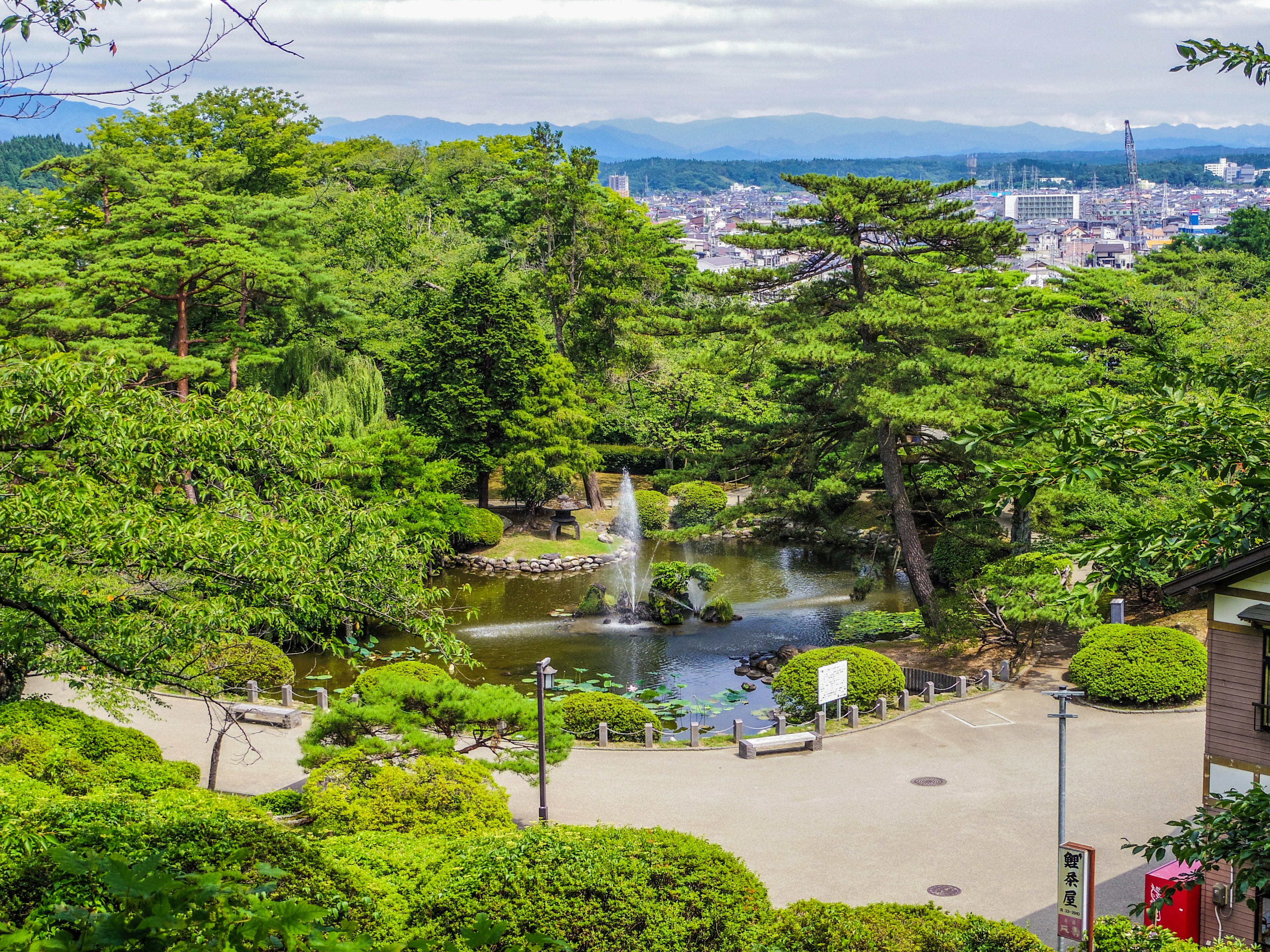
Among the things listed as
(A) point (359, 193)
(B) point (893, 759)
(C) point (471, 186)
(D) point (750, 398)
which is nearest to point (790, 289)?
(B) point (893, 759)

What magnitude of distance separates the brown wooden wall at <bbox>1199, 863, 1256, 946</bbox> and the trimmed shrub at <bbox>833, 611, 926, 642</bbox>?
426 inches

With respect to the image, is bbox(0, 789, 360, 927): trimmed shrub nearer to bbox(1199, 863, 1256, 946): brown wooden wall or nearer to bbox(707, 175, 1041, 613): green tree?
bbox(1199, 863, 1256, 946): brown wooden wall

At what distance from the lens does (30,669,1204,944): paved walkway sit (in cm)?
1227

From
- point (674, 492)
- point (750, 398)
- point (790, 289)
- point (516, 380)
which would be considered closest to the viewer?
point (790, 289)

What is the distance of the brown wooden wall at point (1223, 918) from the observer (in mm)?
10688

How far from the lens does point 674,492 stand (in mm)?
37031

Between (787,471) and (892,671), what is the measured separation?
5.47 m

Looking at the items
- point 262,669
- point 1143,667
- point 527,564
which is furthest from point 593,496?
point 1143,667

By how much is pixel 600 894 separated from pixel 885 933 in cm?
234

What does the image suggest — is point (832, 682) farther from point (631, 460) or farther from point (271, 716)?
point (631, 460)

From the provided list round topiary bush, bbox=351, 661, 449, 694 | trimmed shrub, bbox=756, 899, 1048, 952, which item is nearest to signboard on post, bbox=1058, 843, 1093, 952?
trimmed shrub, bbox=756, 899, 1048, 952

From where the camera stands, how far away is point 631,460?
4056 centimetres

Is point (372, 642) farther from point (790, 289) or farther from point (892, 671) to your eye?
point (790, 289)

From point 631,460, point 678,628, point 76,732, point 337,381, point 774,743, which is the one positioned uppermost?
point 337,381
